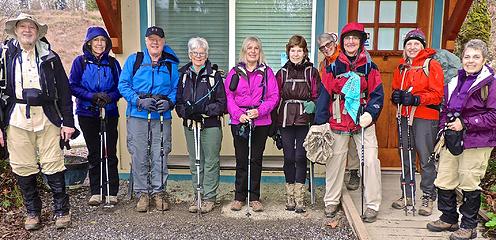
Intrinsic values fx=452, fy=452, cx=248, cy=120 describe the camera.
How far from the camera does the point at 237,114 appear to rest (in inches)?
183

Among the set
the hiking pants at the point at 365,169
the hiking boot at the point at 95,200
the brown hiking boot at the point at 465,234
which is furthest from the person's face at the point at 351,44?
the hiking boot at the point at 95,200

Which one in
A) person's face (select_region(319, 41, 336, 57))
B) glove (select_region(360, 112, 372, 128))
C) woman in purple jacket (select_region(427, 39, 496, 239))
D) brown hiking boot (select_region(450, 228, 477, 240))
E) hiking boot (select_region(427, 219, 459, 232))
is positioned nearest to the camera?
woman in purple jacket (select_region(427, 39, 496, 239))

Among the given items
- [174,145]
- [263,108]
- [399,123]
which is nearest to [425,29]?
[399,123]

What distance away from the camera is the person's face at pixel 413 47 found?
4.46 metres

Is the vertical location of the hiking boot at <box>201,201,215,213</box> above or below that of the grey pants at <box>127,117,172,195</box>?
below

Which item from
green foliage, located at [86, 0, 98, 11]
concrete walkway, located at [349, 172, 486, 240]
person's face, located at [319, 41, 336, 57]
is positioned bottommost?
concrete walkway, located at [349, 172, 486, 240]

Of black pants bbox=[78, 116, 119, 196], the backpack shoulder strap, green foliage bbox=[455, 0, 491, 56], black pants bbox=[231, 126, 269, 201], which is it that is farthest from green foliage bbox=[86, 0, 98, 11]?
black pants bbox=[231, 126, 269, 201]

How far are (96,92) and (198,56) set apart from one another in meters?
1.16

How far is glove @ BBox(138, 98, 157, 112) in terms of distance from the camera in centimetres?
451

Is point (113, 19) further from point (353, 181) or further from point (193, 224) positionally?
point (353, 181)

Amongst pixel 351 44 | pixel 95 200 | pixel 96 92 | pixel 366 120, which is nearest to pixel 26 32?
pixel 96 92

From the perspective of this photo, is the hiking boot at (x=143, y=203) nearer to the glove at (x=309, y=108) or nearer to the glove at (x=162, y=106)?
the glove at (x=162, y=106)

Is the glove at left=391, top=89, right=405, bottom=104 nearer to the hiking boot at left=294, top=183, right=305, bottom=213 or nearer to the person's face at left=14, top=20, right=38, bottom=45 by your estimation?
the hiking boot at left=294, top=183, right=305, bottom=213

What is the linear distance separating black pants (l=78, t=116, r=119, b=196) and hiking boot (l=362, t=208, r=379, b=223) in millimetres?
2757
